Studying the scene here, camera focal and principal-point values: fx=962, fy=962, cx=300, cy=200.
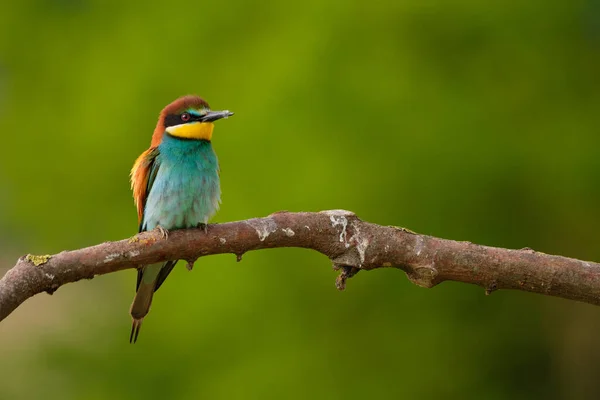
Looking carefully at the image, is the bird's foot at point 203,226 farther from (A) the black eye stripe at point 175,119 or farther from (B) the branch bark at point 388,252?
(A) the black eye stripe at point 175,119

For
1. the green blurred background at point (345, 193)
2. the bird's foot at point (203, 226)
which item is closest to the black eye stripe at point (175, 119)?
the bird's foot at point (203, 226)

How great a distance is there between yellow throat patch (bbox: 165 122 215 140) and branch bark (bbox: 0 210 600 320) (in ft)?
2.20

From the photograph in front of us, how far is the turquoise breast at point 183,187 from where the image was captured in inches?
130

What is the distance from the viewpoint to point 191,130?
3.52 metres

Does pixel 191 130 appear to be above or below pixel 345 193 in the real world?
above

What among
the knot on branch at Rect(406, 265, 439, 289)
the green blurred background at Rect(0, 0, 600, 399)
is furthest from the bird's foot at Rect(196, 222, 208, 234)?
the green blurred background at Rect(0, 0, 600, 399)

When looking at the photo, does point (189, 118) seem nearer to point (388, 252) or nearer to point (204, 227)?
point (204, 227)

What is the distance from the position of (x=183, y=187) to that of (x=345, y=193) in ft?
5.71

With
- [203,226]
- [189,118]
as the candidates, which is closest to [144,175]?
[189,118]

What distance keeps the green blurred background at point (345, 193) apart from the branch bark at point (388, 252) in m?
2.05

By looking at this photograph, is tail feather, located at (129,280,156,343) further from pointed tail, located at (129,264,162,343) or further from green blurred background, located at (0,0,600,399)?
green blurred background, located at (0,0,600,399)

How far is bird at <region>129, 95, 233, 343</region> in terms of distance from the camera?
3391 millimetres

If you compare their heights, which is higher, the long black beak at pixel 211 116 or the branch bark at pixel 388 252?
the long black beak at pixel 211 116

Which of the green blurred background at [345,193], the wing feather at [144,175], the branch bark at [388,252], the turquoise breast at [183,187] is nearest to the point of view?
the branch bark at [388,252]
